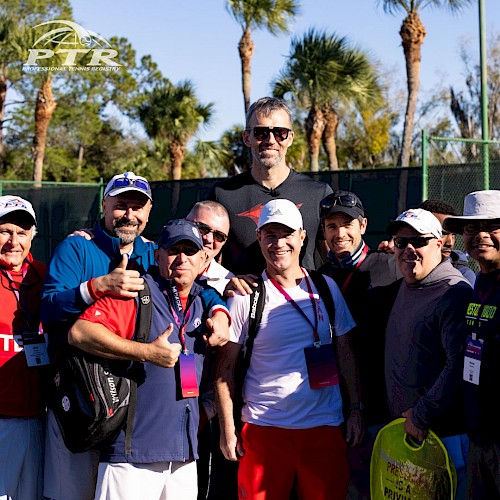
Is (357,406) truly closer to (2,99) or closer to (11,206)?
(11,206)

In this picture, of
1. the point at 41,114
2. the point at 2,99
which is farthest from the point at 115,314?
the point at 2,99

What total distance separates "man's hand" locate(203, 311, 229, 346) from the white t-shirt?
0.18 meters

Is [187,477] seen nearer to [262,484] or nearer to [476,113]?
[262,484]

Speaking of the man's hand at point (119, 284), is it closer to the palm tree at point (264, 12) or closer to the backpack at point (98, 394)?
the backpack at point (98, 394)

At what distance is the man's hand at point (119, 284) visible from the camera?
131 inches

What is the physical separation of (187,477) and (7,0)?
4171 cm

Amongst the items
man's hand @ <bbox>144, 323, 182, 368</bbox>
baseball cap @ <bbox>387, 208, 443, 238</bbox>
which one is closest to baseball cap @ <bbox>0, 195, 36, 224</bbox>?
man's hand @ <bbox>144, 323, 182, 368</bbox>

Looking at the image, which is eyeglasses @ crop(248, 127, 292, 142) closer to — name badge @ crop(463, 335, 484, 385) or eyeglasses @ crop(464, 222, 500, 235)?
eyeglasses @ crop(464, 222, 500, 235)


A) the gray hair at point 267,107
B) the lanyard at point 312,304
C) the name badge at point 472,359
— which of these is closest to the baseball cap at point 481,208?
the name badge at point 472,359

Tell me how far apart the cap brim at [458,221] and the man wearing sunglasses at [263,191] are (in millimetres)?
956

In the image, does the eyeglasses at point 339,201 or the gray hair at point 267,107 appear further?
the gray hair at point 267,107

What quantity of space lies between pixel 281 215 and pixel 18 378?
163 centimetres

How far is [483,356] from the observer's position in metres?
3.29

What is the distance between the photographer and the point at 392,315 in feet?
12.9
